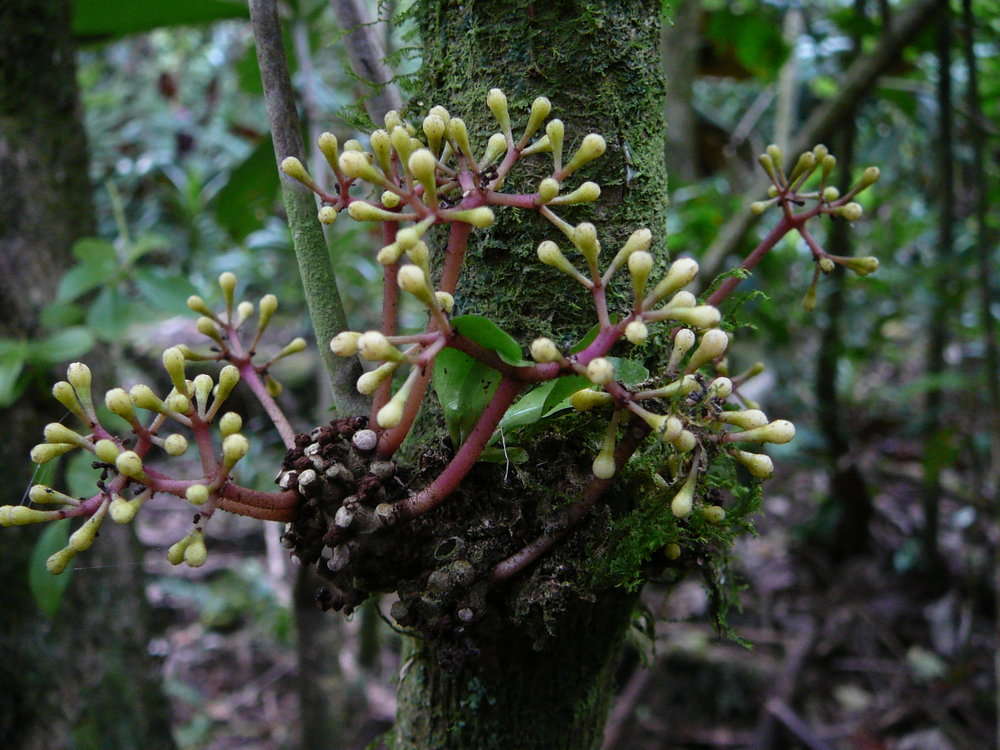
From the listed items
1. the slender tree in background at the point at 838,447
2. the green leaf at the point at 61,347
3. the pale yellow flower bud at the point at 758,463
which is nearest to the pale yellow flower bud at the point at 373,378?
the pale yellow flower bud at the point at 758,463

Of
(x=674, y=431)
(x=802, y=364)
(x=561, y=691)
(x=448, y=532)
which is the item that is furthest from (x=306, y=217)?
(x=802, y=364)

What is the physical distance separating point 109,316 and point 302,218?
99 centimetres

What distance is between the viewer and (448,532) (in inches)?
31.1

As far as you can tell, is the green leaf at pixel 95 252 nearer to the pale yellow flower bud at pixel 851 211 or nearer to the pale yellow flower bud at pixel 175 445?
the pale yellow flower bud at pixel 175 445

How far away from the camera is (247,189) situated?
206cm

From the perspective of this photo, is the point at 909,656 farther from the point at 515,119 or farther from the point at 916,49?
the point at 515,119

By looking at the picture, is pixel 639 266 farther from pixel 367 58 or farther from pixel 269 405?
pixel 367 58

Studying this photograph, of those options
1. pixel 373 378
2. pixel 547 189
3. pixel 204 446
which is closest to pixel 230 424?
pixel 204 446

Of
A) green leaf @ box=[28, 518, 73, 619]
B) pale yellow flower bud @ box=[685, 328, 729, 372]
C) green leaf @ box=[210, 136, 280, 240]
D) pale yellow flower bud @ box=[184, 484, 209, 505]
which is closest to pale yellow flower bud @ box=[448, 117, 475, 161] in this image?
pale yellow flower bud @ box=[685, 328, 729, 372]

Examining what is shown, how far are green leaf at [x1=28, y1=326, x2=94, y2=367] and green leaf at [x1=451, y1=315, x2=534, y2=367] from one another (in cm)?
114

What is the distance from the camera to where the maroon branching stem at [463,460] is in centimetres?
67

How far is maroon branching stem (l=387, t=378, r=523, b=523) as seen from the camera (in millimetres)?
673

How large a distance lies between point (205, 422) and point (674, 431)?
0.44 meters

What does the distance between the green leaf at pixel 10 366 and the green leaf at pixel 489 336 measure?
45.7 inches
